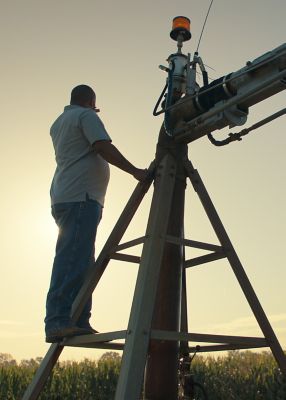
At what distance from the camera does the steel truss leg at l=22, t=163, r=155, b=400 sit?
442cm

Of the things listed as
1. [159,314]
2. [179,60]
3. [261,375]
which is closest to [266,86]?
[179,60]

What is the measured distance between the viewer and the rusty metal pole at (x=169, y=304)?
4.20 metres

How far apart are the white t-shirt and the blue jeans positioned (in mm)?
107

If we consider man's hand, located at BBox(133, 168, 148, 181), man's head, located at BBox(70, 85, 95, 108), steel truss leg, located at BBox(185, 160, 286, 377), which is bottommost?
steel truss leg, located at BBox(185, 160, 286, 377)

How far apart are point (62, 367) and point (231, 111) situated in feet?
21.6

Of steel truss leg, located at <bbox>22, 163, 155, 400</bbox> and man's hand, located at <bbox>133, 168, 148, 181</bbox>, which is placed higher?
man's hand, located at <bbox>133, 168, 148, 181</bbox>

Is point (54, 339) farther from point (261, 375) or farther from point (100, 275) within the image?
point (261, 375)

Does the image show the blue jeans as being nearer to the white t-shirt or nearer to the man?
the man

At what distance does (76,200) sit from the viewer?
14.4ft

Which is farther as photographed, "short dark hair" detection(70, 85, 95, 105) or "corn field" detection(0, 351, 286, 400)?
"corn field" detection(0, 351, 286, 400)

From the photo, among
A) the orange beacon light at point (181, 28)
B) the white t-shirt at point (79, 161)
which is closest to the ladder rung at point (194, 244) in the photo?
the white t-shirt at point (79, 161)

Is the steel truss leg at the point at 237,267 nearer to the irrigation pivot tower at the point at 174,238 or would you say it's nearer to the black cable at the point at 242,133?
the irrigation pivot tower at the point at 174,238

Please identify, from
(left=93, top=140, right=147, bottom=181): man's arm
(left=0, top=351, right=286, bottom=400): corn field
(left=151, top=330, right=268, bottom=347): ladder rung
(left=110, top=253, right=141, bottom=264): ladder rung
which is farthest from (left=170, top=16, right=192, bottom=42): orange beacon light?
(left=0, top=351, right=286, bottom=400): corn field

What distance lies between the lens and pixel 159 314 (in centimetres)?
430
